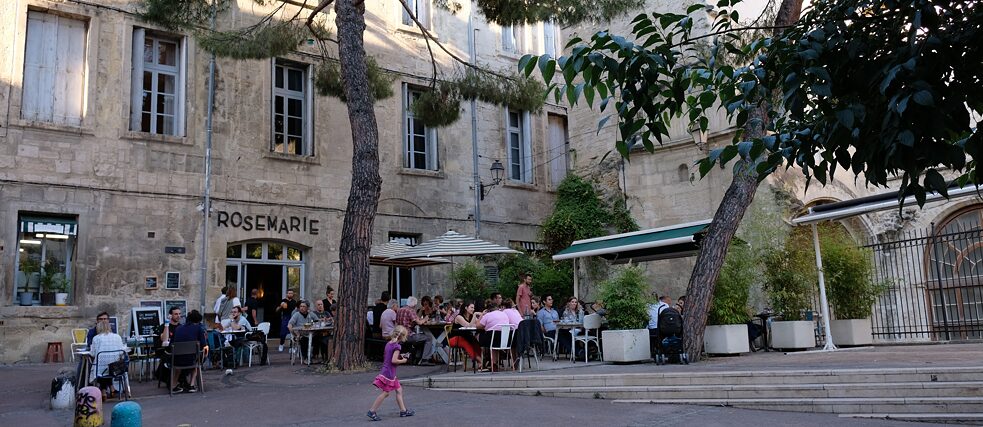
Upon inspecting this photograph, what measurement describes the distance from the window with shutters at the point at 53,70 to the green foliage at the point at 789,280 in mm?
11842

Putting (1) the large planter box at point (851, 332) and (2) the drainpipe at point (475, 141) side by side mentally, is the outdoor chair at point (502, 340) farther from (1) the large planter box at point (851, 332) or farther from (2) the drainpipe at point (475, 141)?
(2) the drainpipe at point (475, 141)

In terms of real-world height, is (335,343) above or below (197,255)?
below

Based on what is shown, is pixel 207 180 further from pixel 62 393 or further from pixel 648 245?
pixel 648 245

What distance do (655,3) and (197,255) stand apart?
1169 centimetres

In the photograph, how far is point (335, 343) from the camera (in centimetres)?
1066

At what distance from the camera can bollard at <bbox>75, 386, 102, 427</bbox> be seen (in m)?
6.81

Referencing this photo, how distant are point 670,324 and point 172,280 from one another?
8850 millimetres

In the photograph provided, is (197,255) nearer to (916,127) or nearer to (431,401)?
(431,401)

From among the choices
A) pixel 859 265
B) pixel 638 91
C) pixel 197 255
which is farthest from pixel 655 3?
pixel 638 91

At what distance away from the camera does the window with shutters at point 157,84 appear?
14273 millimetres

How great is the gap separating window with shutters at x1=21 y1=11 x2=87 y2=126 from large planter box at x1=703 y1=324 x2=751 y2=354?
1098 cm

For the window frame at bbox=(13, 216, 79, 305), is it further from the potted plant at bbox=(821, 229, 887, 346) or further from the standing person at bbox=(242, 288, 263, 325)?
the potted plant at bbox=(821, 229, 887, 346)

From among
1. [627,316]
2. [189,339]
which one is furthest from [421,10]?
[189,339]

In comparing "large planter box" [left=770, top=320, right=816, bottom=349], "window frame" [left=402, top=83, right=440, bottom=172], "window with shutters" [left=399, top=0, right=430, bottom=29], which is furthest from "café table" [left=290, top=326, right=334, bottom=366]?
"window with shutters" [left=399, top=0, right=430, bottom=29]
